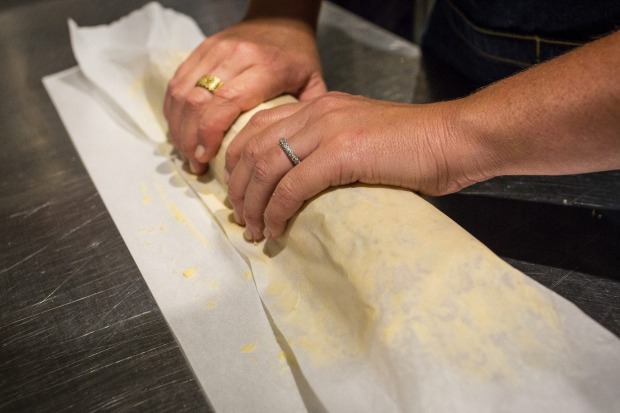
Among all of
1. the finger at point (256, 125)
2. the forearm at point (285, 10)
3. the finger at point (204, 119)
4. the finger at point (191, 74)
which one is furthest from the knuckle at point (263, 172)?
the forearm at point (285, 10)

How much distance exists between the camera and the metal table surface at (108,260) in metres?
0.81

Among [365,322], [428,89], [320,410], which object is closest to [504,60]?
[428,89]

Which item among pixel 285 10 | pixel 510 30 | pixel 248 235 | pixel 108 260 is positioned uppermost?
pixel 510 30

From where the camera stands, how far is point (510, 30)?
3.96ft

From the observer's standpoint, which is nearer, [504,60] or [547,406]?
[547,406]

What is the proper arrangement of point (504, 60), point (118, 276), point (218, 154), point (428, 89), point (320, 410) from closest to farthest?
1. point (320, 410)
2. point (118, 276)
3. point (218, 154)
4. point (504, 60)
5. point (428, 89)

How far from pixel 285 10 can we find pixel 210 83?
1.12ft

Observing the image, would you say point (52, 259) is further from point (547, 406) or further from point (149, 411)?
point (547, 406)

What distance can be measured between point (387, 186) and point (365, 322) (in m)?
0.22

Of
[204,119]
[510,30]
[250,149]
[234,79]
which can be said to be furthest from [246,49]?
[510,30]

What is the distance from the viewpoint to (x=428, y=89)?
1391 millimetres

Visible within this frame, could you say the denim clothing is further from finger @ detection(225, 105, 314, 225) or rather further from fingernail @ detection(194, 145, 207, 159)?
fingernail @ detection(194, 145, 207, 159)

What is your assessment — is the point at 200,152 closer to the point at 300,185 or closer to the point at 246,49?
the point at 246,49

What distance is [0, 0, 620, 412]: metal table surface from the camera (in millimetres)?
812
